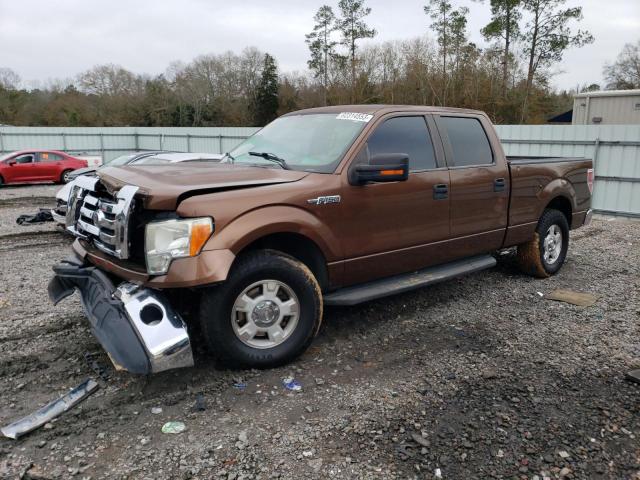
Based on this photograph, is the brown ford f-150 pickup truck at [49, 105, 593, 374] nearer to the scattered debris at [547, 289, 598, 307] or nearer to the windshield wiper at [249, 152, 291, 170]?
the windshield wiper at [249, 152, 291, 170]

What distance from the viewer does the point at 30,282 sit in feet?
20.1

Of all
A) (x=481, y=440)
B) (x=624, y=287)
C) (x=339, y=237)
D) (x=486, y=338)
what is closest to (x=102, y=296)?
(x=339, y=237)

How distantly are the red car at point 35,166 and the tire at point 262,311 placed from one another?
55.7ft

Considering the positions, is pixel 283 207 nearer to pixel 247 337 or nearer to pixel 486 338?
pixel 247 337

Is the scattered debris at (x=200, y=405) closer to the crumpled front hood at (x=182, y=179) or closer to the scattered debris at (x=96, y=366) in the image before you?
the scattered debris at (x=96, y=366)

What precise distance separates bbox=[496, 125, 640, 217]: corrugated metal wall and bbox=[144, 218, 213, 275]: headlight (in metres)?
11.6

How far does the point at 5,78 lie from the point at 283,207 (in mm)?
61770

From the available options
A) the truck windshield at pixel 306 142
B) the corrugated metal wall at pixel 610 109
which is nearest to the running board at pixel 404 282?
the truck windshield at pixel 306 142

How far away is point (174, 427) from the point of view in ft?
Result: 10.2

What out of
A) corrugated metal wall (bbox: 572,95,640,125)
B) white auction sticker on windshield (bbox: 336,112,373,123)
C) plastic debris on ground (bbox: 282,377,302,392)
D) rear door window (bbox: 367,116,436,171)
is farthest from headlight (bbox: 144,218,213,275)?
corrugated metal wall (bbox: 572,95,640,125)

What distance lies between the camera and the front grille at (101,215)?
11.1 ft

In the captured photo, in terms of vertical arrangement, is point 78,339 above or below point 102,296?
below

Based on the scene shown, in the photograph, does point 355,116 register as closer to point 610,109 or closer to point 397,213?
point 397,213

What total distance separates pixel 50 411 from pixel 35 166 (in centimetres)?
1793
